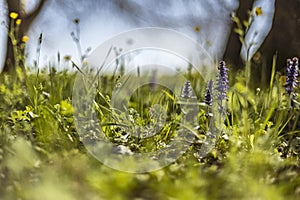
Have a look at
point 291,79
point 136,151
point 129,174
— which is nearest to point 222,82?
point 291,79

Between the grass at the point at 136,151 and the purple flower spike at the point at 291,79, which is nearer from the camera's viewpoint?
the grass at the point at 136,151

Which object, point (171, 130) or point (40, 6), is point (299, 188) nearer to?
point (171, 130)

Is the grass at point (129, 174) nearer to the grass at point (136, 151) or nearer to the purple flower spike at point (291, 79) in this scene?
the grass at point (136, 151)

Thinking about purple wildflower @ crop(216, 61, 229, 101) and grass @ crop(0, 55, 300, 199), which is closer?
grass @ crop(0, 55, 300, 199)

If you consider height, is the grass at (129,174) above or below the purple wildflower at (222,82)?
below

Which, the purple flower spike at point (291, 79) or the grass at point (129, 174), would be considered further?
the purple flower spike at point (291, 79)

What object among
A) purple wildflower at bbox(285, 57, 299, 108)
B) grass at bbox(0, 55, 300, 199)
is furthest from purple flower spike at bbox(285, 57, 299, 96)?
grass at bbox(0, 55, 300, 199)

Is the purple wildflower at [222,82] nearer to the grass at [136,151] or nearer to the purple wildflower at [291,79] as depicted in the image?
the grass at [136,151]

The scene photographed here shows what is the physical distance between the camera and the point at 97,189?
96 cm

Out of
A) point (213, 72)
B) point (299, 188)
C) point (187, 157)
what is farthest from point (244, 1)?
point (299, 188)

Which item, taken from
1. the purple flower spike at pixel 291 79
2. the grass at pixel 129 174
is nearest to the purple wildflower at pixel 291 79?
the purple flower spike at pixel 291 79

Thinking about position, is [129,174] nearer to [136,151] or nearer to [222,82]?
[136,151]

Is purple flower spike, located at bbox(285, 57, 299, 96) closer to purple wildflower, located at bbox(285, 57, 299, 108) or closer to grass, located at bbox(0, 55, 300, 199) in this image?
purple wildflower, located at bbox(285, 57, 299, 108)

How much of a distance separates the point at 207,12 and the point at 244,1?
34cm
